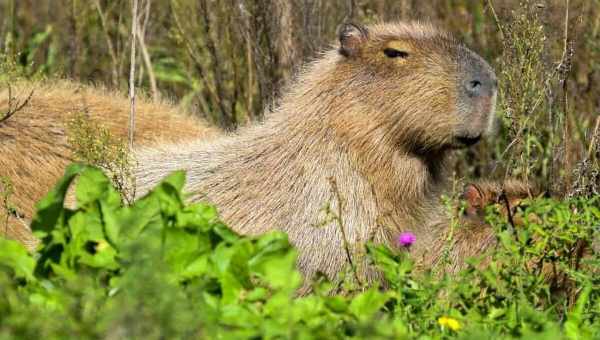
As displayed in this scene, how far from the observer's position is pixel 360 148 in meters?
4.25

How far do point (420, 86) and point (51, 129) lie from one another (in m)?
1.91

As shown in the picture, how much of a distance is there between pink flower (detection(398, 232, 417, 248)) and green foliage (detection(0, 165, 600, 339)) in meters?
0.40

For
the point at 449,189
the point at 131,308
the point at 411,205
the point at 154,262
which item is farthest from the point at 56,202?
the point at 449,189

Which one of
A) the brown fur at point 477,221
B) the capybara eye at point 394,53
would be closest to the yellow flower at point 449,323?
the brown fur at point 477,221

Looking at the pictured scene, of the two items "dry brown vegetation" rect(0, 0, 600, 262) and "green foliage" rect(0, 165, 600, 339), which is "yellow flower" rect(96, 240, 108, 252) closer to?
"green foliage" rect(0, 165, 600, 339)

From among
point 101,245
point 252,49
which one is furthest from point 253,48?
point 101,245

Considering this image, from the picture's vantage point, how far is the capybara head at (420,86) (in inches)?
163

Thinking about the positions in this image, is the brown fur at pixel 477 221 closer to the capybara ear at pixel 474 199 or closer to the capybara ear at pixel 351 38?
the capybara ear at pixel 474 199

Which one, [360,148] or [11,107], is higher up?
[360,148]

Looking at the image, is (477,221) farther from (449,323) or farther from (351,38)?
(449,323)

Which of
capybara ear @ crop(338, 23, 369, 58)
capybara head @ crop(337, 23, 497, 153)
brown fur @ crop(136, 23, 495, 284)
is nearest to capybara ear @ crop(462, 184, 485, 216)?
brown fur @ crop(136, 23, 495, 284)

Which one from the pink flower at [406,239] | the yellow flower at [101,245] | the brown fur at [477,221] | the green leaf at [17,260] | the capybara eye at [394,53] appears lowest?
the brown fur at [477,221]

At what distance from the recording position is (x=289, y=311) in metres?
2.72

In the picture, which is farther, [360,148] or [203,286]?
[360,148]
